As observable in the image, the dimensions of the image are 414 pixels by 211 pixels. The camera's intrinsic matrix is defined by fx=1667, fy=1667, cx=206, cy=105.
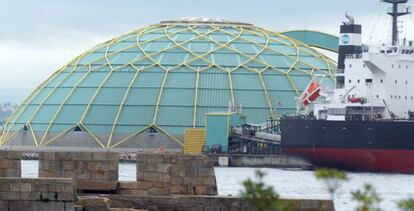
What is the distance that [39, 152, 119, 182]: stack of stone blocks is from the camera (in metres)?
37.5

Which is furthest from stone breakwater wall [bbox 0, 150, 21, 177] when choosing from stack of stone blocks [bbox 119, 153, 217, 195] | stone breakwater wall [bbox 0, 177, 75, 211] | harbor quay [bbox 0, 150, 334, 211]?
stone breakwater wall [bbox 0, 177, 75, 211]

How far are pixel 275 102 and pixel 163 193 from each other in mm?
98369

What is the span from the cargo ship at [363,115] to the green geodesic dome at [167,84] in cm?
1916

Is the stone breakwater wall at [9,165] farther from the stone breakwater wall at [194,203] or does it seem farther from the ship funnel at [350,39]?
the ship funnel at [350,39]

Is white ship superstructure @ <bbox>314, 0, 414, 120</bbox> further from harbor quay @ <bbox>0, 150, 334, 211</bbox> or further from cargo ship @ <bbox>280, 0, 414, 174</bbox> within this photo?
harbor quay @ <bbox>0, 150, 334, 211</bbox>

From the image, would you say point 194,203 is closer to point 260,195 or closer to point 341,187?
point 260,195

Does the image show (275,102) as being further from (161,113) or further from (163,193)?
(163,193)

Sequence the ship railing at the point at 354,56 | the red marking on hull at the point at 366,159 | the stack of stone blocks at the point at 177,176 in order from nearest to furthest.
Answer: the stack of stone blocks at the point at 177,176 → the red marking on hull at the point at 366,159 → the ship railing at the point at 354,56

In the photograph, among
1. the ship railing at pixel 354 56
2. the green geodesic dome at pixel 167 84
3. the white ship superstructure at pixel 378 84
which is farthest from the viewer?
the green geodesic dome at pixel 167 84

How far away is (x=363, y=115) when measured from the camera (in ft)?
356

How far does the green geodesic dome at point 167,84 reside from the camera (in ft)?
437

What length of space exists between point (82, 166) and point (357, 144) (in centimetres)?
6796

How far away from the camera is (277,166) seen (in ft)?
366

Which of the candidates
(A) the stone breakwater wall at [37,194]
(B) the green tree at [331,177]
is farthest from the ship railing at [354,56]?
(B) the green tree at [331,177]
